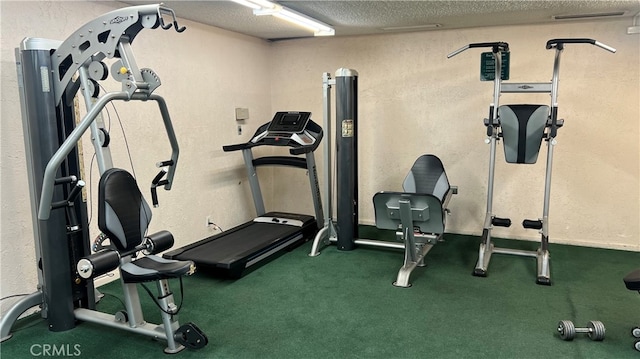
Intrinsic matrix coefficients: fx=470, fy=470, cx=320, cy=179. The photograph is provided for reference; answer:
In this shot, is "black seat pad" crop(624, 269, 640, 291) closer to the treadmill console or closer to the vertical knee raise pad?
the vertical knee raise pad

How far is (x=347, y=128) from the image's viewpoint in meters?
4.82

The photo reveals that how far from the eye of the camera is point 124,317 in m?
3.02

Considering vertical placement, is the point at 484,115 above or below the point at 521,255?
above

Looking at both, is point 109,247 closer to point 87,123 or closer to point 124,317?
point 124,317

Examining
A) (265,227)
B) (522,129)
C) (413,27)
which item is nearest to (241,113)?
(265,227)

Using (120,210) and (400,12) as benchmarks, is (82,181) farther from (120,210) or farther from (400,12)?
(400,12)

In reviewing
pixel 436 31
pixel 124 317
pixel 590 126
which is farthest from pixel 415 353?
pixel 436 31

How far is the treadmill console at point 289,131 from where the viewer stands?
488cm

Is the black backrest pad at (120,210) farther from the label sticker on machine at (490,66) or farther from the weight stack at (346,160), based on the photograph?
the label sticker on machine at (490,66)

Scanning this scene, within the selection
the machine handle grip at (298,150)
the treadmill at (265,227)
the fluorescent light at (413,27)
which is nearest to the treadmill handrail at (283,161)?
the treadmill at (265,227)

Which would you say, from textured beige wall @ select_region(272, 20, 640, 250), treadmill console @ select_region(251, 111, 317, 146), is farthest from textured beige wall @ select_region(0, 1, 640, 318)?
treadmill console @ select_region(251, 111, 317, 146)

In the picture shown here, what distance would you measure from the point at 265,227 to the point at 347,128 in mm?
1412

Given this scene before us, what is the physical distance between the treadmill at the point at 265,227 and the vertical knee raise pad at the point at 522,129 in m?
1.83

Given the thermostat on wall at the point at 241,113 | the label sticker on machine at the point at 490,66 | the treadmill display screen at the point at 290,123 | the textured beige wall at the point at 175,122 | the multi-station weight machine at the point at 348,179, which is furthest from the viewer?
the thermostat on wall at the point at 241,113
